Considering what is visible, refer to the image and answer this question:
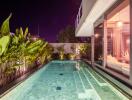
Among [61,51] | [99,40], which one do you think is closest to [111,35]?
[99,40]

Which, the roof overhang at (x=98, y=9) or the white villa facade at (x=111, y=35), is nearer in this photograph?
the white villa facade at (x=111, y=35)

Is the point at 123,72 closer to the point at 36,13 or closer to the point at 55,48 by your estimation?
the point at 55,48

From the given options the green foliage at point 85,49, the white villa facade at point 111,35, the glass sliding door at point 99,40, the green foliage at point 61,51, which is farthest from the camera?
the green foliage at point 61,51

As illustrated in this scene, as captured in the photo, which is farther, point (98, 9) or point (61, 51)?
point (61, 51)

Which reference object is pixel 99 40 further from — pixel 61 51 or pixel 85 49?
pixel 61 51

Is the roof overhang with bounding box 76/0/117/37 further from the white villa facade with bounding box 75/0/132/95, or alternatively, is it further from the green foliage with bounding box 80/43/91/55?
the green foliage with bounding box 80/43/91/55

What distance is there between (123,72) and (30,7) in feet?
112

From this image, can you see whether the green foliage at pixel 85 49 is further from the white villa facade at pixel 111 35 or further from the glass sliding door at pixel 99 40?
the glass sliding door at pixel 99 40

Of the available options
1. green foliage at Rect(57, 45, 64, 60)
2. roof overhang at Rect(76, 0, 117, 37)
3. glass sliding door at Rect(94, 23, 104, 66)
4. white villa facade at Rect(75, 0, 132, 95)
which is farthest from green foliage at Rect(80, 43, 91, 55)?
roof overhang at Rect(76, 0, 117, 37)

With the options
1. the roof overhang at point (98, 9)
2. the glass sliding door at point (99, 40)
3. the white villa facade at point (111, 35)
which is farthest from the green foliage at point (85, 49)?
the roof overhang at point (98, 9)

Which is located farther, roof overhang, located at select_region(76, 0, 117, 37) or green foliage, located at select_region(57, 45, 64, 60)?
green foliage, located at select_region(57, 45, 64, 60)

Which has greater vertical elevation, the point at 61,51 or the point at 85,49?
the point at 85,49

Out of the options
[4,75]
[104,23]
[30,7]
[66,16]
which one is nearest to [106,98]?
[4,75]

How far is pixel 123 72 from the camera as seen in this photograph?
8.31 metres
